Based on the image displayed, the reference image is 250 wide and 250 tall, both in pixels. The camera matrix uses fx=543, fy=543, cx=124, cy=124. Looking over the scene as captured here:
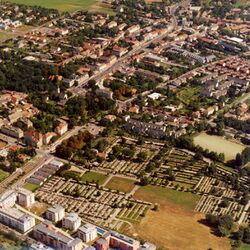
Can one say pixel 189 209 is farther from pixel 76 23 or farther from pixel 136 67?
pixel 76 23

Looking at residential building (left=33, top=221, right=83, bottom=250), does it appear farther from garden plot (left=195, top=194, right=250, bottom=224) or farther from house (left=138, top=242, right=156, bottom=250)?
garden plot (left=195, top=194, right=250, bottom=224)

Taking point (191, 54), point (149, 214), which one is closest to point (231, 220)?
point (149, 214)

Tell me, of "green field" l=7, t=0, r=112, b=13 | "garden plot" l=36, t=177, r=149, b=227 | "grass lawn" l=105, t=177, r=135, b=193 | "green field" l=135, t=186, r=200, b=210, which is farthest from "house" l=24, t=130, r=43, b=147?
"green field" l=7, t=0, r=112, b=13

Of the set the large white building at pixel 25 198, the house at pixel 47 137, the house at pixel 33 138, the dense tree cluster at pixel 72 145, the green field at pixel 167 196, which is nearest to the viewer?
the large white building at pixel 25 198

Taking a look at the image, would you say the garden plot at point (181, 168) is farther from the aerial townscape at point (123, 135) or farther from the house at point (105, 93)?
the house at point (105, 93)

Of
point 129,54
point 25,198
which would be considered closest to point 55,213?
point 25,198

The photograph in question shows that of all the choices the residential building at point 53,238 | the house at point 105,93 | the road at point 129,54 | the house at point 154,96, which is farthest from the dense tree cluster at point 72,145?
the house at point 154,96
